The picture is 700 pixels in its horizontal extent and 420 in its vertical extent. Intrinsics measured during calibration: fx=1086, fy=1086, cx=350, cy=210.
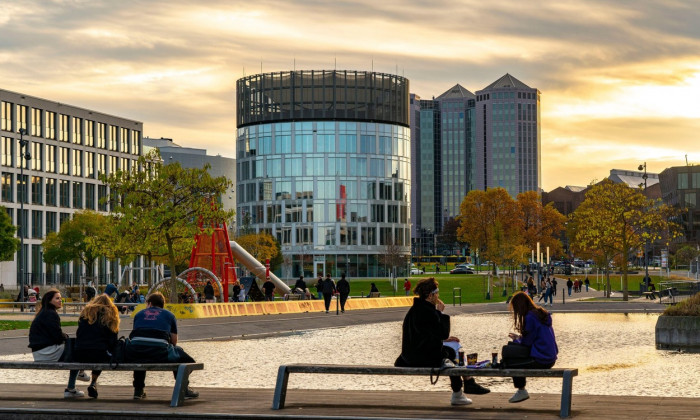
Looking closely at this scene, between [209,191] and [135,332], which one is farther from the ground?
[209,191]

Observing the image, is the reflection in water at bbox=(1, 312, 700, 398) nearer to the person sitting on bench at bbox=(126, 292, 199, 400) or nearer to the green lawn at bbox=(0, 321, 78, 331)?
the person sitting on bench at bbox=(126, 292, 199, 400)

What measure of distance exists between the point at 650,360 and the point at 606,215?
4690 centimetres

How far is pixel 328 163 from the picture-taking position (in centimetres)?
12394

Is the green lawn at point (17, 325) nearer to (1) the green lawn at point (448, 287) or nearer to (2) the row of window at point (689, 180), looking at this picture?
(1) the green lawn at point (448, 287)

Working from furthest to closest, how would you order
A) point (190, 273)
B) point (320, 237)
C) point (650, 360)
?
point (320, 237)
point (190, 273)
point (650, 360)

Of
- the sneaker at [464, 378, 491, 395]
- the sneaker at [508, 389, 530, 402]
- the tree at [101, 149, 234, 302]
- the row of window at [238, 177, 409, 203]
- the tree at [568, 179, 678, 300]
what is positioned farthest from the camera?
the row of window at [238, 177, 409, 203]

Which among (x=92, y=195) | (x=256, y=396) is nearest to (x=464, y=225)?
(x=92, y=195)

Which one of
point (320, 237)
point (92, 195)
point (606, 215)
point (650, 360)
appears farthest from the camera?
point (320, 237)

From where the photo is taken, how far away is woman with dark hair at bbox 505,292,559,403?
1295 centimetres

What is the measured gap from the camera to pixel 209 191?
4872cm

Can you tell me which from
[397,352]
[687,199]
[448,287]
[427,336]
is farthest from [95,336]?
[687,199]

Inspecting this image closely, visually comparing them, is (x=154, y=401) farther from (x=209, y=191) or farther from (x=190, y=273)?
(x=190, y=273)

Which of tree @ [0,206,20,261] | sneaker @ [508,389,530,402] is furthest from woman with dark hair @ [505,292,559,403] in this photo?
tree @ [0,206,20,261]

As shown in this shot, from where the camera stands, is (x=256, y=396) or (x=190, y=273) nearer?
Result: (x=256, y=396)
